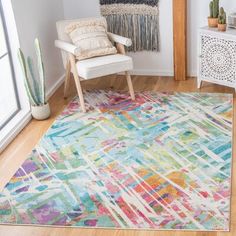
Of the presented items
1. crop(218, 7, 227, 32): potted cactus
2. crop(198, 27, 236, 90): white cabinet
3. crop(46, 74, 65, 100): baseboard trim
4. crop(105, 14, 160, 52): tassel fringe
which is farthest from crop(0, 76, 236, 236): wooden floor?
crop(218, 7, 227, 32): potted cactus

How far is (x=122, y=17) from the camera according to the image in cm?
460

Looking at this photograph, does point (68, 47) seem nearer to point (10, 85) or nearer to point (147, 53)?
point (10, 85)

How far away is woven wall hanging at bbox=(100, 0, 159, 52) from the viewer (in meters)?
4.49

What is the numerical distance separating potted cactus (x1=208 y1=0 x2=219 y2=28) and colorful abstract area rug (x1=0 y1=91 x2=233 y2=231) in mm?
685

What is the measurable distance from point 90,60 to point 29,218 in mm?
1816

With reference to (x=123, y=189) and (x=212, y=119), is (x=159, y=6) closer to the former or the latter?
(x=212, y=119)

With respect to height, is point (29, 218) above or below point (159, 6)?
below

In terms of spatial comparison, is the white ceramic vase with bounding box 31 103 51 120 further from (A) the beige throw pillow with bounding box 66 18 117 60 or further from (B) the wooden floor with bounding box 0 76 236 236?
(A) the beige throw pillow with bounding box 66 18 117 60

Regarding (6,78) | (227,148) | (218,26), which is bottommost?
(227,148)

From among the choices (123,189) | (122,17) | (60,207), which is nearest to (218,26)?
(122,17)

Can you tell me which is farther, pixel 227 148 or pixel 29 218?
pixel 227 148

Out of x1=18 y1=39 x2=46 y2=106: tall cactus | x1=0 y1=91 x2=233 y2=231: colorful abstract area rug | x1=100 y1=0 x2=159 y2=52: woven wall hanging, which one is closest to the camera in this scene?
x1=0 y1=91 x2=233 y2=231: colorful abstract area rug

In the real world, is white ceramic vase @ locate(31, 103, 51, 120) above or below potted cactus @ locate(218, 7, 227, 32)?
below

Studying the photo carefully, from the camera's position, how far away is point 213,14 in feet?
13.3
